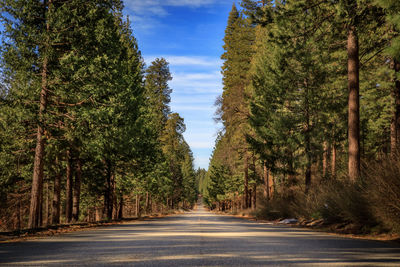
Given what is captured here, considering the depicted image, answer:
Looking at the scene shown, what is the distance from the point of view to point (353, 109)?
54.0 ft

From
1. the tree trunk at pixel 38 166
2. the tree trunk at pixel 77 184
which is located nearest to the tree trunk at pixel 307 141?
the tree trunk at pixel 77 184

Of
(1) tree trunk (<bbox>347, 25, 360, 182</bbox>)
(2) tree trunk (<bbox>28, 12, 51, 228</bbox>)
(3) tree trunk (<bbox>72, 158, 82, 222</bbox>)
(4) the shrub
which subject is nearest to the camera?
(4) the shrub

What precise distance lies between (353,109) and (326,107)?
619cm

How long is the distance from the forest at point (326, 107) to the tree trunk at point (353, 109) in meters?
0.04

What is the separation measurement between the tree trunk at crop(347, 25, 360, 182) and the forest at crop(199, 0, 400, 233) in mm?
42

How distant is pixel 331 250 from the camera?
312 inches

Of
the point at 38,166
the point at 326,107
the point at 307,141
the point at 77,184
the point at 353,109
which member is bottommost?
the point at 77,184

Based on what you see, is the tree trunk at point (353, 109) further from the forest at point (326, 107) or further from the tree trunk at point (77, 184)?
the tree trunk at point (77, 184)

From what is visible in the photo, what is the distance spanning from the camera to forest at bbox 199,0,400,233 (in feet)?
39.9

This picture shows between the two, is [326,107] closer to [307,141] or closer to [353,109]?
[307,141]

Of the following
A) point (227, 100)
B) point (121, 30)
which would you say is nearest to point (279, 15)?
point (121, 30)

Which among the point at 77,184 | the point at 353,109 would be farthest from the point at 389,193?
the point at 77,184

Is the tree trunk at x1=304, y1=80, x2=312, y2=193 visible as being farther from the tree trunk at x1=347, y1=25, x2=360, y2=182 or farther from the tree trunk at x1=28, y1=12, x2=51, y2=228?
the tree trunk at x1=28, y1=12, x2=51, y2=228

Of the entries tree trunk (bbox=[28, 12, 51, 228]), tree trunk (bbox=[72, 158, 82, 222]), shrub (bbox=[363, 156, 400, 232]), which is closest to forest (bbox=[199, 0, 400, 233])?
shrub (bbox=[363, 156, 400, 232])
